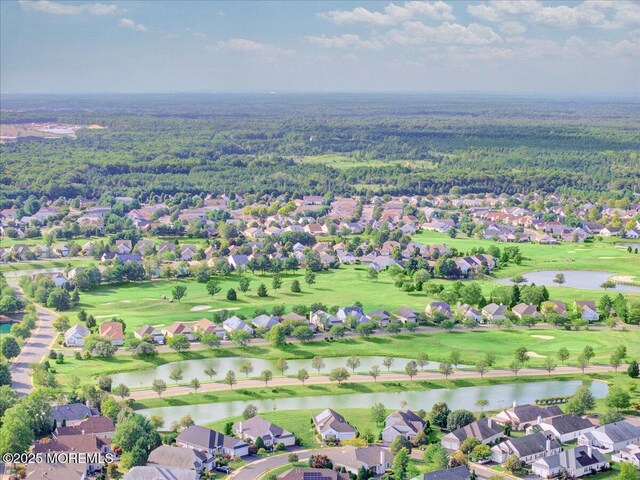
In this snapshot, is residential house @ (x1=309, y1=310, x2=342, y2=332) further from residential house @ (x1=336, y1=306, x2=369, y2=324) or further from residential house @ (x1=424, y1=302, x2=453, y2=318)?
residential house @ (x1=424, y1=302, x2=453, y2=318)

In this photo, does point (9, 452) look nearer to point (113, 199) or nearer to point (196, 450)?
point (196, 450)

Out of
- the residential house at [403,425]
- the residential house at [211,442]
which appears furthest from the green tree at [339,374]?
the residential house at [211,442]

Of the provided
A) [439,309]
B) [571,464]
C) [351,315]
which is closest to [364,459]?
[571,464]

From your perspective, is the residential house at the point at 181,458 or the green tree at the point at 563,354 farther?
the green tree at the point at 563,354

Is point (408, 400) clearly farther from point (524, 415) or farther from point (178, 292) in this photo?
point (178, 292)

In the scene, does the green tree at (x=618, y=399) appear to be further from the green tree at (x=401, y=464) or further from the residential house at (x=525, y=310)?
the residential house at (x=525, y=310)

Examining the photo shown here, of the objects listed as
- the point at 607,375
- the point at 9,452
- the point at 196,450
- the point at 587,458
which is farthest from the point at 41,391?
the point at 607,375
